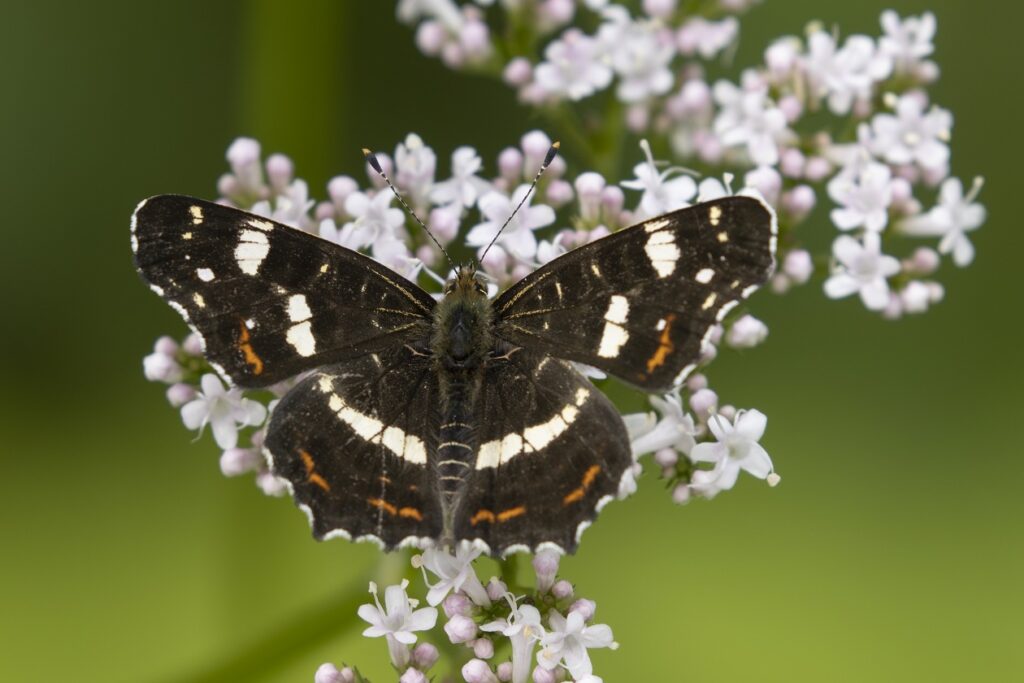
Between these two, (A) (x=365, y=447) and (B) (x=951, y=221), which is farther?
(B) (x=951, y=221)

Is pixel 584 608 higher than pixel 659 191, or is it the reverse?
pixel 659 191

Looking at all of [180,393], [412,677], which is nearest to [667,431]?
[412,677]

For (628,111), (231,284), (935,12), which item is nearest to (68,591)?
(231,284)

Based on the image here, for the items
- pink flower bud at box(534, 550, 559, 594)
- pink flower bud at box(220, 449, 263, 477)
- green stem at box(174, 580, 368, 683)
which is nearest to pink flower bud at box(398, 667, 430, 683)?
pink flower bud at box(534, 550, 559, 594)

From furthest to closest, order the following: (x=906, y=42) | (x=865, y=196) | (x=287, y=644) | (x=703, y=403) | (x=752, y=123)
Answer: (x=906, y=42)
(x=752, y=123)
(x=865, y=196)
(x=287, y=644)
(x=703, y=403)

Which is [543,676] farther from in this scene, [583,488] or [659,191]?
[659,191]

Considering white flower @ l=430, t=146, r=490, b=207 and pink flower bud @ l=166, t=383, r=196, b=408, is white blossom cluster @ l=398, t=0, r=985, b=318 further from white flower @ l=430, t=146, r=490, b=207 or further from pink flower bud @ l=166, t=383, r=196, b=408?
pink flower bud @ l=166, t=383, r=196, b=408

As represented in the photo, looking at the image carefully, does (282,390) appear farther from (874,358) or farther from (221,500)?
(874,358)
